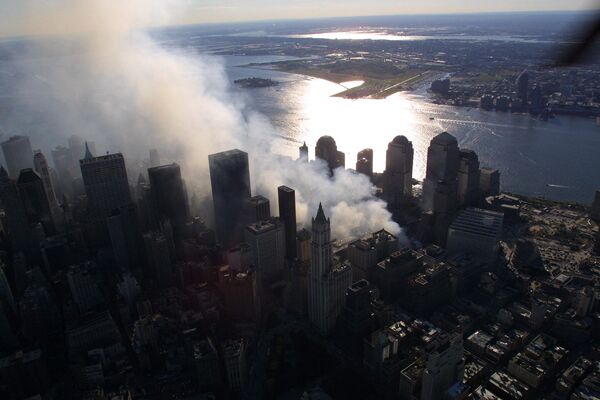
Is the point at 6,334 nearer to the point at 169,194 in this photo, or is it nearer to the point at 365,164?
the point at 169,194

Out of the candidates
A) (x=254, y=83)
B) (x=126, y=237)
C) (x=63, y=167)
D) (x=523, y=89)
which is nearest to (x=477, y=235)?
(x=126, y=237)

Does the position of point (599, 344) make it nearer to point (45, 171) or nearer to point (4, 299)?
point (4, 299)

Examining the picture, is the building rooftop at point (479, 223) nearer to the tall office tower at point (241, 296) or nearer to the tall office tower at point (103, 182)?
the tall office tower at point (241, 296)

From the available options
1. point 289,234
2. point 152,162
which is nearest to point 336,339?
point 289,234

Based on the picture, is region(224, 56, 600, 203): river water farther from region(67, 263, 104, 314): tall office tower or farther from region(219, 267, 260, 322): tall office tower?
region(67, 263, 104, 314): tall office tower

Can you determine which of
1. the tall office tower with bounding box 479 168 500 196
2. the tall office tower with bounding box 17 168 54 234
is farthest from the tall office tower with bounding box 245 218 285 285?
the tall office tower with bounding box 479 168 500 196

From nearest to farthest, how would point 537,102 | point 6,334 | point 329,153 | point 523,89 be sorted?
point 6,334
point 329,153
point 537,102
point 523,89
